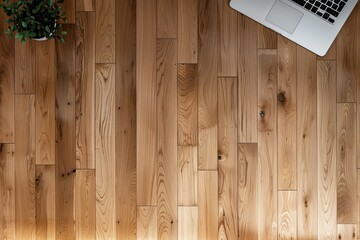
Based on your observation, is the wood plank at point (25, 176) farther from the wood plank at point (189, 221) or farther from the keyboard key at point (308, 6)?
the keyboard key at point (308, 6)

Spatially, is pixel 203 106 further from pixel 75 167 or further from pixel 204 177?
pixel 75 167

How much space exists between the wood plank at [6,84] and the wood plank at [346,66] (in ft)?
4.29

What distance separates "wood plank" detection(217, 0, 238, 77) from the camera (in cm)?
150

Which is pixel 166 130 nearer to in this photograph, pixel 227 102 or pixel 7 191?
pixel 227 102

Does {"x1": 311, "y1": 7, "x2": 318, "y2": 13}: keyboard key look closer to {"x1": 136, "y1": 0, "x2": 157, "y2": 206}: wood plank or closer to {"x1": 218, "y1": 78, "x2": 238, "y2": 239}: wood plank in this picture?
{"x1": 218, "y1": 78, "x2": 238, "y2": 239}: wood plank

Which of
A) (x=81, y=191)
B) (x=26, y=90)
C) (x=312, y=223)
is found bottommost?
(x=312, y=223)

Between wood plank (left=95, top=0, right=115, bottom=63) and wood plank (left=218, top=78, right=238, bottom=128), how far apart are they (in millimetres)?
452

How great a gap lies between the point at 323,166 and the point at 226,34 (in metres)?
0.65

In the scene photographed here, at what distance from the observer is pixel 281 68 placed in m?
1.50

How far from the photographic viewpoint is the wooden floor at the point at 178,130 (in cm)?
150

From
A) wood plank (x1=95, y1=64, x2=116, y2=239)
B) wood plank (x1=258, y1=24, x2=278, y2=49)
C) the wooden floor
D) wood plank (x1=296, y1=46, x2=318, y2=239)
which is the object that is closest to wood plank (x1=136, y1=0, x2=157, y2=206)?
the wooden floor

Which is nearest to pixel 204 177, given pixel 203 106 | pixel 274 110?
pixel 203 106

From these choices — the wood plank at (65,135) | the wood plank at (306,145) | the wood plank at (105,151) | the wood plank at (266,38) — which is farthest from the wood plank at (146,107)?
the wood plank at (306,145)

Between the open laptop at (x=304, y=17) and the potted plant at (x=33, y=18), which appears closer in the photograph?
the potted plant at (x=33, y=18)
